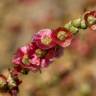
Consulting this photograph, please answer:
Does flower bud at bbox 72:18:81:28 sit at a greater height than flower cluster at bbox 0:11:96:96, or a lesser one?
greater

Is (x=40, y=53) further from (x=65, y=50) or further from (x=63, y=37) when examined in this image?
(x=65, y=50)

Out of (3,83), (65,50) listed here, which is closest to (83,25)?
(3,83)

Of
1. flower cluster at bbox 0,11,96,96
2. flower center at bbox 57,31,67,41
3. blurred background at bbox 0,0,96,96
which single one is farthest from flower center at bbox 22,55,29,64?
blurred background at bbox 0,0,96,96

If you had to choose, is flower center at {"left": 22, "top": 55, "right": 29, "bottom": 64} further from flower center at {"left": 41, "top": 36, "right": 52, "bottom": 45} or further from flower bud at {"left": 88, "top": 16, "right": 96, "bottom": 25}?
flower bud at {"left": 88, "top": 16, "right": 96, "bottom": 25}

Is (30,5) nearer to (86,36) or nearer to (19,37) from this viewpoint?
(19,37)

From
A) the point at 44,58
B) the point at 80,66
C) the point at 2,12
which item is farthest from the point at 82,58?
the point at 44,58

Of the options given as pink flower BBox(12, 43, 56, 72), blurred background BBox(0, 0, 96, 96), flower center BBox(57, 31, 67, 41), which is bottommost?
pink flower BBox(12, 43, 56, 72)

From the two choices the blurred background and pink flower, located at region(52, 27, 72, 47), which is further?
the blurred background

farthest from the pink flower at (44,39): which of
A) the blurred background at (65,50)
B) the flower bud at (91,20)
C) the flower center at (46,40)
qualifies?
the blurred background at (65,50)
